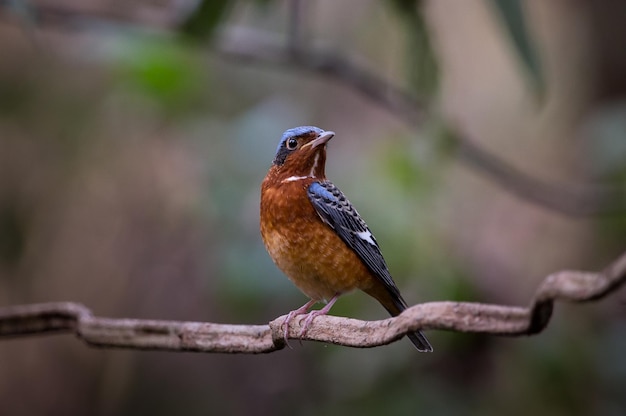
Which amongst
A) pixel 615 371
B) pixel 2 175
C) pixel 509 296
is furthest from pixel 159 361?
pixel 615 371

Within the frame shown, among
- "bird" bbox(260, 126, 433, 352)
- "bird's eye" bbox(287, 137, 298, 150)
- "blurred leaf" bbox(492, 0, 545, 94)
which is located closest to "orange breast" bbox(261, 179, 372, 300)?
"bird" bbox(260, 126, 433, 352)

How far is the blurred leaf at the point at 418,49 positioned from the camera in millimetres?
3768

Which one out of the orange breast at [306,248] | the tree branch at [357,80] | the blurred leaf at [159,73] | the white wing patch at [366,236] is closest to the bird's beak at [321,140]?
the orange breast at [306,248]

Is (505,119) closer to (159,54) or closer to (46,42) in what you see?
(159,54)

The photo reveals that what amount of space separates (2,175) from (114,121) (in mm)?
992

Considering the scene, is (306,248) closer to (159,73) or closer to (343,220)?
(343,220)

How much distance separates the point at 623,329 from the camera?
197 inches

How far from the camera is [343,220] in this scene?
10.1ft

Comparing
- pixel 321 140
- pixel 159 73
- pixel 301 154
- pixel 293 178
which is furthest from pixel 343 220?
pixel 159 73

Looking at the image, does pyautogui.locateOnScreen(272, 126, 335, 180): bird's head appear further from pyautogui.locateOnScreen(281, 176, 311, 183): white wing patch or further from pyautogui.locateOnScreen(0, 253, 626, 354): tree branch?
pyautogui.locateOnScreen(0, 253, 626, 354): tree branch

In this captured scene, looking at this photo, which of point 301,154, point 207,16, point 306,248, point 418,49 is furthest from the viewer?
point 207,16

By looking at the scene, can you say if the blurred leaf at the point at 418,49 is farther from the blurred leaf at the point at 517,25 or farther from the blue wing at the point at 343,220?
the blue wing at the point at 343,220

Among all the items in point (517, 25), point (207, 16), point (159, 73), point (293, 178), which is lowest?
point (293, 178)

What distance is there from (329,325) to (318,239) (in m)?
1.12
